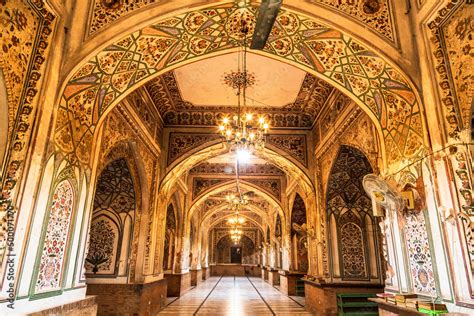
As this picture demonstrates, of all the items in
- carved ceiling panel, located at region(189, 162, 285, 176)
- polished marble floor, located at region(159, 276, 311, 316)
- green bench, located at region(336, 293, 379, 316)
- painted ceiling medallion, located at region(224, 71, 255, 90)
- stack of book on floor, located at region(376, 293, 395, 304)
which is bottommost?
polished marble floor, located at region(159, 276, 311, 316)

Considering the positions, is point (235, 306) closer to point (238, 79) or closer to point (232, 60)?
point (238, 79)

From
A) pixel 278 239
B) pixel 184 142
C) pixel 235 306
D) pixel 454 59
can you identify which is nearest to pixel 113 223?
pixel 184 142

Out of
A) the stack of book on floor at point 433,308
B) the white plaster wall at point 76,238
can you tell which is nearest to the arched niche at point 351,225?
the stack of book on floor at point 433,308

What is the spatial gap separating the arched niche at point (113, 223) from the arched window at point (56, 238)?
314 centimetres

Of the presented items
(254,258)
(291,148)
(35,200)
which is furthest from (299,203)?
(254,258)

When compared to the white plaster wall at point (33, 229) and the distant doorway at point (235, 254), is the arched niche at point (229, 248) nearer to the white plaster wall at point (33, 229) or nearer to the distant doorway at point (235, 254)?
the distant doorway at point (235, 254)

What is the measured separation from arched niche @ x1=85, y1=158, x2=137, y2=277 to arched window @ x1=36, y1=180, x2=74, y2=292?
3136 mm

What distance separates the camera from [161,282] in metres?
8.41

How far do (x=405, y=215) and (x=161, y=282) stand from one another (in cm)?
667

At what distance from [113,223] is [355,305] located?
5681 millimetres

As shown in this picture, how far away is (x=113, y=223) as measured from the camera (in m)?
7.34

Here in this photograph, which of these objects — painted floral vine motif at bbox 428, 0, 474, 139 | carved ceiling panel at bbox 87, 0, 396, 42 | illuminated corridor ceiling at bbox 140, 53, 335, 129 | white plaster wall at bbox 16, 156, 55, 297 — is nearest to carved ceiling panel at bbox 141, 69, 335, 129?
illuminated corridor ceiling at bbox 140, 53, 335, 129

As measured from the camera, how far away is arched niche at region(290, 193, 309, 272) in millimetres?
11835

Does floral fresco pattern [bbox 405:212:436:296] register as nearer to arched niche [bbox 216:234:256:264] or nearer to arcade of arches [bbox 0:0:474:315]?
arcade of arches [bbox 0:0:474:315]
